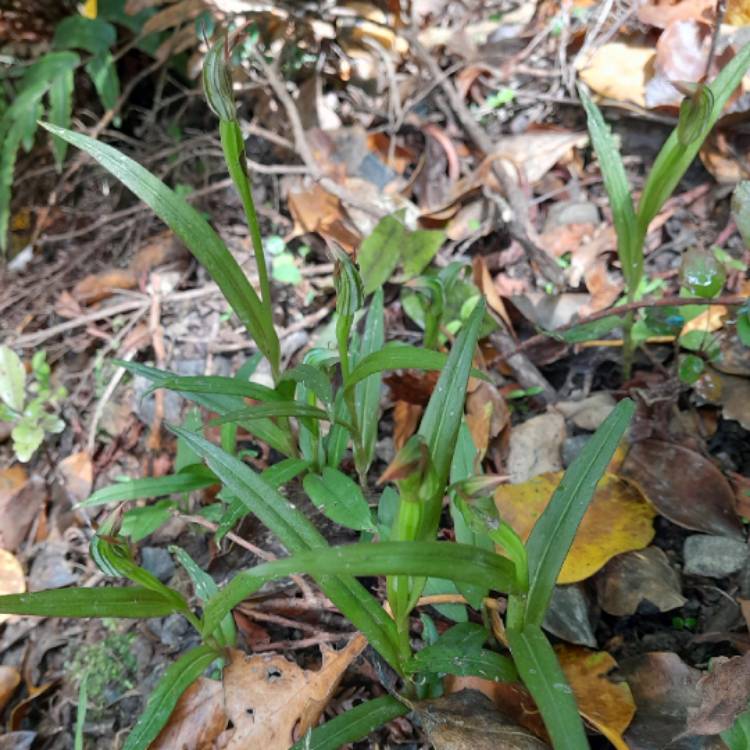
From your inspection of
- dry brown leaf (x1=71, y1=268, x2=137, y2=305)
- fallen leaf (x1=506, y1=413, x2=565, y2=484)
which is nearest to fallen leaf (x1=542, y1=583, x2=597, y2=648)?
fallen leaf (x1=506, y1=413, x2=565, y2=484)

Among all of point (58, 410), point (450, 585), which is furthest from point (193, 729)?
point (58, 410)

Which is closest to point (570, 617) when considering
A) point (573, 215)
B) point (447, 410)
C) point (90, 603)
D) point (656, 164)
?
point (447, 410)

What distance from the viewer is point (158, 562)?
1.66m

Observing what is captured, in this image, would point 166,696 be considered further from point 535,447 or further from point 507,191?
point 507,191

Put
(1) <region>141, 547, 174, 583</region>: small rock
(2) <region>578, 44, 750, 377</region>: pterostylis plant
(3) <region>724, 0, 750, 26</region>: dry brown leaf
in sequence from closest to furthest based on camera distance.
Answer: (2) <region>578, 44, 750, 377</region>: pterostylis plant → (1) <region>141, 547, 174, 583</region>: small rock → (3) <region>724, 0, 750, 26</region>: dry brown leaf

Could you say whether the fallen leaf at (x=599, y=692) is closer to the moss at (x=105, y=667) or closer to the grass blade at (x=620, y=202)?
the grass blade at (x=620, y=202)

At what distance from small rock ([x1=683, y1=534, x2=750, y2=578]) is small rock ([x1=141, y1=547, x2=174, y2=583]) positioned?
1115mm

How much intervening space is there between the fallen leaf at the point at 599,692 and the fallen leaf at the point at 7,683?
1.18m

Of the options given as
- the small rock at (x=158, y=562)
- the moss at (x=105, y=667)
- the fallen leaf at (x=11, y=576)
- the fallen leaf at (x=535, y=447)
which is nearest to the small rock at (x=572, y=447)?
the fallen leaf at (x=535, y=447)

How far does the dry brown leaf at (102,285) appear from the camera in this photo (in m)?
2.28

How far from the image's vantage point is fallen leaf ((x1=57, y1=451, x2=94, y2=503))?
1868 mm

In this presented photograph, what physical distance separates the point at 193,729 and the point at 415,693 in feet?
1.41

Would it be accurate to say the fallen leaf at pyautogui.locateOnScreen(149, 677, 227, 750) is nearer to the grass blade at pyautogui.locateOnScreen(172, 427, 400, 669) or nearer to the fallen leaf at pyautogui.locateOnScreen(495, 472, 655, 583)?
the grass blade at pyautogui.locateOnScreen(172, 427, 400, 669)

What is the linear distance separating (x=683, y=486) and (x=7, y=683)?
1515 millimetres
